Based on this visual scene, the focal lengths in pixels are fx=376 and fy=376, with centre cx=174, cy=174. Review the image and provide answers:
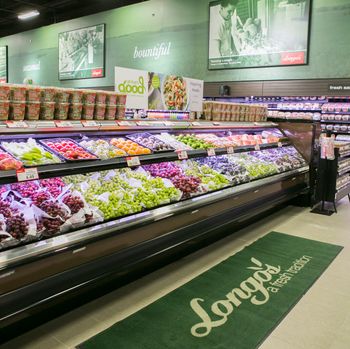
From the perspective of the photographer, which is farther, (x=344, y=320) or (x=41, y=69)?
(x=41, y=69)

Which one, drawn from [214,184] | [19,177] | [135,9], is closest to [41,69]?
[135,9]

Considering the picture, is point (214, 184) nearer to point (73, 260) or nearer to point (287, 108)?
point (73, 260)

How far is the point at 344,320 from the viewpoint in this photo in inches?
110

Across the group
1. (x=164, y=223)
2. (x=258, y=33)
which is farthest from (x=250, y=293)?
(x=258, y=33)

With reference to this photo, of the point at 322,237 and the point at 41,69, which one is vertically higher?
the point at 41,69

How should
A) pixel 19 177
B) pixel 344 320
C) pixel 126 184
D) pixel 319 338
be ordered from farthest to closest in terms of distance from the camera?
pixel 126 184
pixel 344 320
pixel 319 338
pixel 19 177

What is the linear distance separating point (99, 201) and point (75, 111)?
76cm

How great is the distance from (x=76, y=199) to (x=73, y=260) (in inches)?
18.4

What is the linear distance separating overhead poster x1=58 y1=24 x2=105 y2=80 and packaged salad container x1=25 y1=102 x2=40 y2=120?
448 inches

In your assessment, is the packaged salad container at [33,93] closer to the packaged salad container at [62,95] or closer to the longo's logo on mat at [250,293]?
the packaged salad container at [62,95]

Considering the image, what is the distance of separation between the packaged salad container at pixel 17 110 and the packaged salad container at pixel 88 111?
57cm

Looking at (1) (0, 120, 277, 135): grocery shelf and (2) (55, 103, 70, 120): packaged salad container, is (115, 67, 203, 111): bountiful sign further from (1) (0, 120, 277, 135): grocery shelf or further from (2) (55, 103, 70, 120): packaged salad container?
(2) (55, 103, 70, 120): packaged salad container

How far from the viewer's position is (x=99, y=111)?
10.6ft

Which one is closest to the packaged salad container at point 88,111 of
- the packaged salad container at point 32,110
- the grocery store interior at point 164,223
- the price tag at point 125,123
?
the grocery store interior at point 164,223
